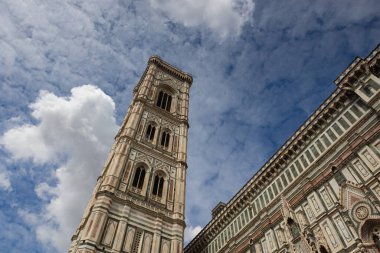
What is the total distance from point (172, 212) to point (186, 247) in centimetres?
552

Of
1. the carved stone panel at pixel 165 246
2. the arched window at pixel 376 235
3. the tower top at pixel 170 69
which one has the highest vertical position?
the tower top at pixel 170 69

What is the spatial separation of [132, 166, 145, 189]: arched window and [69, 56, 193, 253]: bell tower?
0.09m

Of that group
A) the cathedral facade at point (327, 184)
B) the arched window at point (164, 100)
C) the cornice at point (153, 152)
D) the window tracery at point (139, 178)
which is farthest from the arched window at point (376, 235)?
the arched window at point (164, 100)

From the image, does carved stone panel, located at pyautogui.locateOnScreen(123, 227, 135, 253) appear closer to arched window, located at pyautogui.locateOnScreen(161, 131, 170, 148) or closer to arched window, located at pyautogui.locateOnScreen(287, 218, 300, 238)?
arched window, located at pyautogui.locateOnScreen(287, 218, 300, 238)

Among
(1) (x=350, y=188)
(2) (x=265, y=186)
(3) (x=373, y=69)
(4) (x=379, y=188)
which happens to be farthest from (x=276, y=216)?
(3) (x=373, y=69)

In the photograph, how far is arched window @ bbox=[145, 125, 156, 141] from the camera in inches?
1253

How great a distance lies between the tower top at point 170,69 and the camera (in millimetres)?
44406

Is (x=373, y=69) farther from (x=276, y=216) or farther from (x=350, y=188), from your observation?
(x=276, y=216)

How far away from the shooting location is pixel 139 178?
2678cm

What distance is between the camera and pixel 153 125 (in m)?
33.5

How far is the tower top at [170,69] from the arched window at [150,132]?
572 inches

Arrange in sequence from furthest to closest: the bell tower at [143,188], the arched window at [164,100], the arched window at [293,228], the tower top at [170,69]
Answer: the tower top at [170,69] < the arched window at [164,100] < the bell tower at [143,188] < the arched window at [293,228]

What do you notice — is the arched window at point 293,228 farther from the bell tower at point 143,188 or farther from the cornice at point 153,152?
the cornice at point 153,152

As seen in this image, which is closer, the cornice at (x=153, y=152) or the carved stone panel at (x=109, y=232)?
the carved stone panel at (x=109, y=232)
